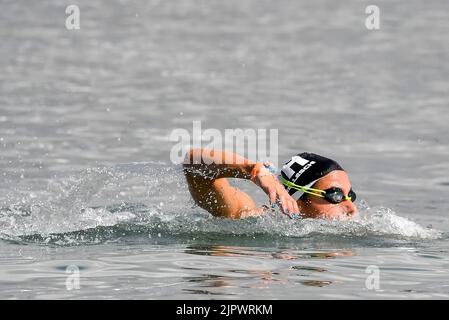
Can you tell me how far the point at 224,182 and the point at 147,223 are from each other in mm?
1329

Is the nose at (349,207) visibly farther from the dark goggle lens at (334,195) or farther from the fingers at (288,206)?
the fingers at (288,206)

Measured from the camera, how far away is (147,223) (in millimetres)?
12797

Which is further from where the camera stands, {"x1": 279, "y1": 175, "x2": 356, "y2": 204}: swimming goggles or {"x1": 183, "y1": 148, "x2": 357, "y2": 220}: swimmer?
{"x1": 279, "y1": 175, "x2": 356, "y2": 204}: swimming goggles

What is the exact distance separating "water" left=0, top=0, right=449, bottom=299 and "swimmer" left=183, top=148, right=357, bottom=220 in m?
0.17

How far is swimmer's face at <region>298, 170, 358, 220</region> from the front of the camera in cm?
1178

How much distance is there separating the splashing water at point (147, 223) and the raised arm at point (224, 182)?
0.50 feet

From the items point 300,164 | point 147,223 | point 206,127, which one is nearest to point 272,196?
point 300,164

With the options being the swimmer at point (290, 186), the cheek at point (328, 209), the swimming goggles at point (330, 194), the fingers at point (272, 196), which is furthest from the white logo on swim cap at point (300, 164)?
the fingers at point (272, 196)

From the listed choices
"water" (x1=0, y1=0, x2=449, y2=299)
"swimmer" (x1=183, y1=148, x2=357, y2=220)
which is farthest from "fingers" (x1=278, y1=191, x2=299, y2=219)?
"swimmer" (x1=183, y1=148, x2=357, y2=220)

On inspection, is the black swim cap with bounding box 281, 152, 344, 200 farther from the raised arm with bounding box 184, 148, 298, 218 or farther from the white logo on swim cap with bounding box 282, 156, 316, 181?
the raised arm with bounding box 184, 148, 298, 218

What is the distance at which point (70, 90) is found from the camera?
→ 25938mm

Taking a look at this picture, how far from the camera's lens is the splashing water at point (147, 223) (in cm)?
1204
